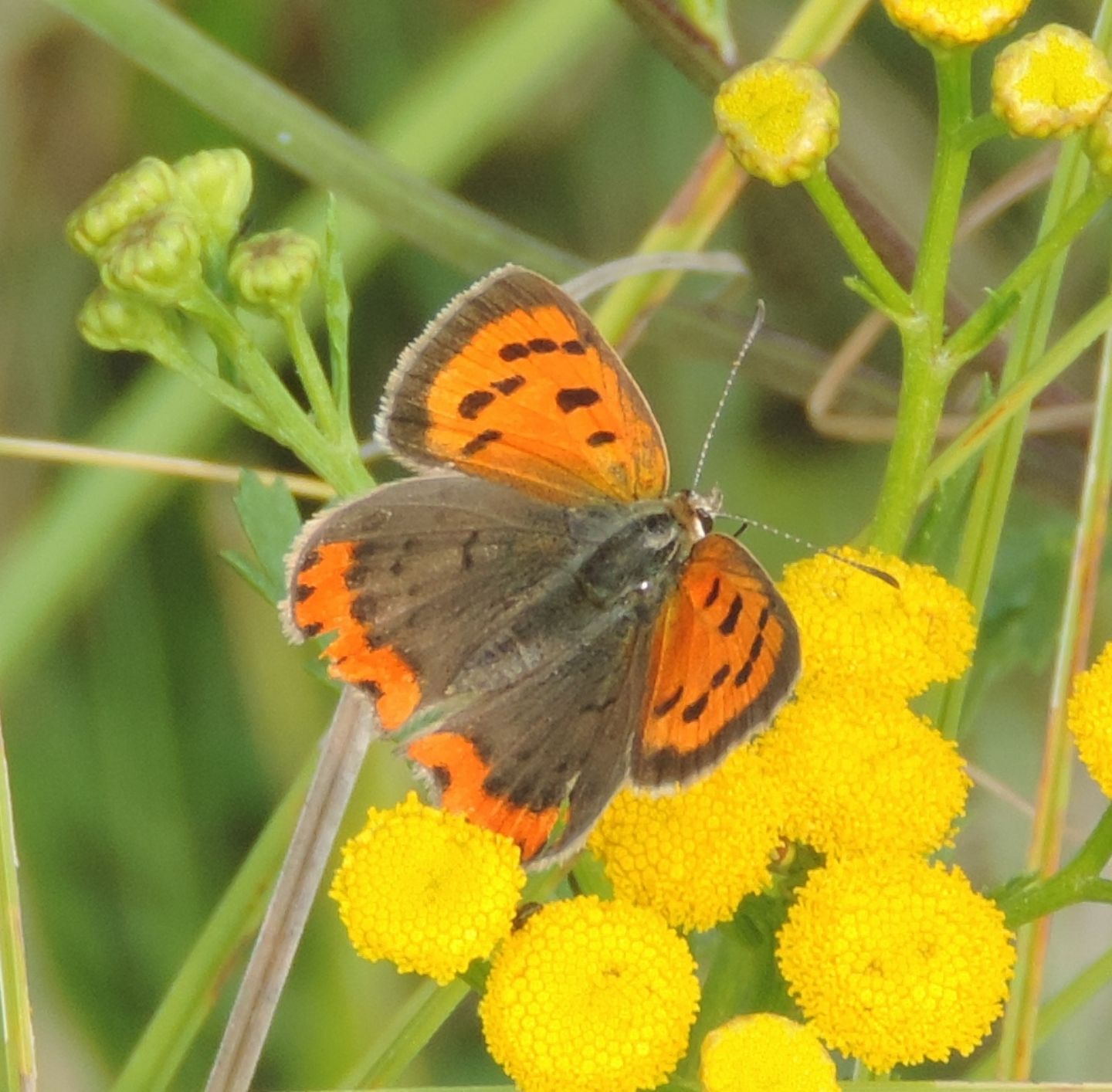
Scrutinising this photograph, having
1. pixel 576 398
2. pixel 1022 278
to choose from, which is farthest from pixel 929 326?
pixel 576 398

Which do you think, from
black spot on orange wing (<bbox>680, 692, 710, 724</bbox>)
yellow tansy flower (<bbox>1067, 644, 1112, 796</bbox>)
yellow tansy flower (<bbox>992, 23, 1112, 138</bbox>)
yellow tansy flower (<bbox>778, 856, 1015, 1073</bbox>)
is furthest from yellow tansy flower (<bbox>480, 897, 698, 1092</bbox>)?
yellow tansy flower (<bbox>992, 23, 1112, 138</bbox>)

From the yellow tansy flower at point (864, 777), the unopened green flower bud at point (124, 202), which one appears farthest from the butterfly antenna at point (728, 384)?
the unopened green flower bud at point (124, 202)

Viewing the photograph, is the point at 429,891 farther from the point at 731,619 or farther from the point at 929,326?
the point at 929,326

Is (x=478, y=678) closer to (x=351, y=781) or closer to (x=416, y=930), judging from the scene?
(x=351, y=781)

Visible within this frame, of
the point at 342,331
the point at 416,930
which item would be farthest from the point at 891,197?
the point at 416,930

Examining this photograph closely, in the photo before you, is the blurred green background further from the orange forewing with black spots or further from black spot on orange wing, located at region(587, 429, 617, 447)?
the orange forewing with black spots

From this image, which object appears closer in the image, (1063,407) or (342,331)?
(342,331)

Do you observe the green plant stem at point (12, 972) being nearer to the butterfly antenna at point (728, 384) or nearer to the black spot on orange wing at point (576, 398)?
the black spot on orange wing at point (576, 398)

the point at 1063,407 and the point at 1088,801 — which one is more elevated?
the point at 1063,407
